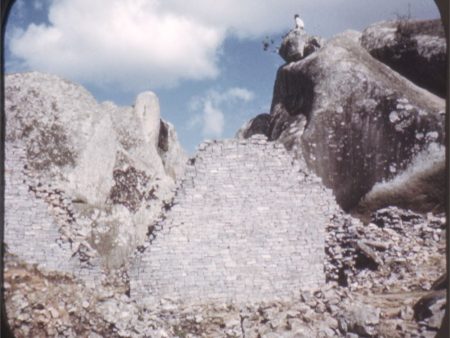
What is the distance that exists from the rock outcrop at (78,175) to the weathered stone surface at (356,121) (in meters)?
2.22

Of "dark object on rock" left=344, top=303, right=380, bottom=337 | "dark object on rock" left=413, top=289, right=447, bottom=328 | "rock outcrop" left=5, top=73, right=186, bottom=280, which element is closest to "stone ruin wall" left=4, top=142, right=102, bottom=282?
"rock outcrop" left=5, top=73, right=186, bottom=280

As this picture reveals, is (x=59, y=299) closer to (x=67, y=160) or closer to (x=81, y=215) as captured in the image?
(x=81, y=215)

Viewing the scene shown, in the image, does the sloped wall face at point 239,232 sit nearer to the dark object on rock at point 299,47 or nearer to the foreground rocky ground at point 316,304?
the foreground rocky ground at point 316,304

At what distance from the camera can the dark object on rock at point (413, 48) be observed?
19.3 ft

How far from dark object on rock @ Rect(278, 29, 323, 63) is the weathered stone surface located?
532 millimetres

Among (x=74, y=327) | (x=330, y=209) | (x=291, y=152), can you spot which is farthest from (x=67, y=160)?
(x=330, y=209)

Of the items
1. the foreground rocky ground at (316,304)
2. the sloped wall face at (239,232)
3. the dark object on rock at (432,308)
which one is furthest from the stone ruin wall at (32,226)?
the dark object on rock at (432,308)

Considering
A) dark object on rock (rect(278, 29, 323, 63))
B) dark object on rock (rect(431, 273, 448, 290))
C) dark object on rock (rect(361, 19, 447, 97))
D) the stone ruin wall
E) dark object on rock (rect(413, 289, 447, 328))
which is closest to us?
dark object on rock (rect(413, 289, 447, 328))

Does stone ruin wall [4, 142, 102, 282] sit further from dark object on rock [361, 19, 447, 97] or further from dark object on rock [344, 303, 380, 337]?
dark object on rock [361, 19, 447, 97]

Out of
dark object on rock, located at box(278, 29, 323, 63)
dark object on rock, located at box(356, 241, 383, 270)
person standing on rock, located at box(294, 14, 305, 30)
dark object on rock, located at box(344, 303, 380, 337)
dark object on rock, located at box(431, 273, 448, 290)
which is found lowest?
dark object on rock, located at box(344, 303, 380, 337)

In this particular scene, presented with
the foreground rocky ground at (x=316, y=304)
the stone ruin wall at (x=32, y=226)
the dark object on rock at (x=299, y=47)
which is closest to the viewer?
the foreground rocky ground at (x=316, y=304)

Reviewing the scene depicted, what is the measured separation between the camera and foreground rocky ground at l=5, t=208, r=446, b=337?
16.6 ft

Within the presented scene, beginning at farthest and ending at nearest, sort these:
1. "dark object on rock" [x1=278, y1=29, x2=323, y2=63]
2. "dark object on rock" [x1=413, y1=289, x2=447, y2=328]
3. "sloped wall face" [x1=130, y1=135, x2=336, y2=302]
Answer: "dark object on rock" [x1=278, y1=29, x2=323, y2=63], "sloped wall face" [x1=130, y1=135, x2=336, y2=302], "dark object on rock" [x1=413, y1=289, x2=447, y2=328]

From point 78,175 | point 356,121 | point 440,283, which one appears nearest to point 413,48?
point 356,121
